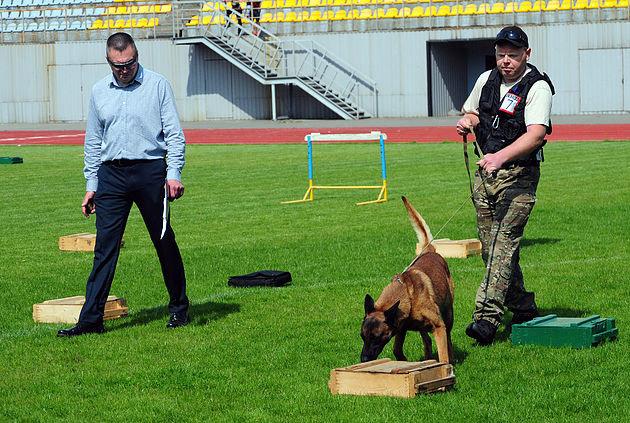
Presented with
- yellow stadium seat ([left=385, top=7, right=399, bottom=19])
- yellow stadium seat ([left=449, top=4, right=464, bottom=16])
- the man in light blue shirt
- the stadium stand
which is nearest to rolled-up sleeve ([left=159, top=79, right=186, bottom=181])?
the man in light blue shirt

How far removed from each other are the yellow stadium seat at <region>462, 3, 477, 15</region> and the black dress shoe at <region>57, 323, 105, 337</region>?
3838 centimetres

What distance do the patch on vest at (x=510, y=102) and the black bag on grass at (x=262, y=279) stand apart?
388 centimetres

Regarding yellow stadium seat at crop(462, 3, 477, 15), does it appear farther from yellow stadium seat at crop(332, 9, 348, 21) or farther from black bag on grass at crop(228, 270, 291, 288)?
black bag on grass at crop(228, 270, 291, 288)

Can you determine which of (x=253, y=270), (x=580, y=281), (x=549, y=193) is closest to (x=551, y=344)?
(x=580, y=281)

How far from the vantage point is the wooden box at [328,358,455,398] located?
23.3 ft

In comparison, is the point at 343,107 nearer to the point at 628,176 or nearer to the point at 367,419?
the point at 628,176

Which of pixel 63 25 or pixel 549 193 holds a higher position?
pixel 63 25

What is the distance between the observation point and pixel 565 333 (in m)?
8.44

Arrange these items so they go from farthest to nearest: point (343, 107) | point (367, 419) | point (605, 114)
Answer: point (343, 107) → point (605, 114) → point (367, 419)

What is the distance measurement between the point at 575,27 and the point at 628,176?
2431 centimetres

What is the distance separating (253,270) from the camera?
13008 mm

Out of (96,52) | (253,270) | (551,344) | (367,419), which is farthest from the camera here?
(96,52)

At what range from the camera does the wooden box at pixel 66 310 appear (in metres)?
10.2

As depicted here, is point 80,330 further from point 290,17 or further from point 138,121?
point 290,17
